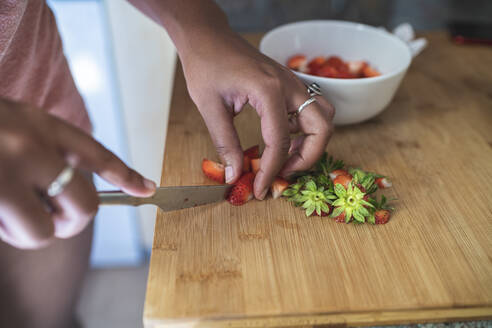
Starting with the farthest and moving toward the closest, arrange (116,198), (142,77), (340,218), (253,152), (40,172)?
1. (142,77)
2. (253,152)
3. (340,218)
4. (116,198)
5. (40,172)

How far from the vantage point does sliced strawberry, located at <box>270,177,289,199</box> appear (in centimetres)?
77

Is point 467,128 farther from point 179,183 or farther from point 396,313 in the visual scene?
point 179,183

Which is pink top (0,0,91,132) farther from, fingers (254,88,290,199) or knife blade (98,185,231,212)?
fingers (254,88,290,199)

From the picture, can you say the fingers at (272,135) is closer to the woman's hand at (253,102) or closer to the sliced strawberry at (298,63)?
the woman's hand at (253,102)

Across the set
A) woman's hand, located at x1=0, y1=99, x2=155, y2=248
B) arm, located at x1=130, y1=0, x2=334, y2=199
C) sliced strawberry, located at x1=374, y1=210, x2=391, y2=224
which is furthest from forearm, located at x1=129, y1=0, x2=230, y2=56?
sliced strawberry, located at x1=374, y1=210, x2=391, y2=224

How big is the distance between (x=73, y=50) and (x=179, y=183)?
0.95 m

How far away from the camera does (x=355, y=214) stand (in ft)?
2.33

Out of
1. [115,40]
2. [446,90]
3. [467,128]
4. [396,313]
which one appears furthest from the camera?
[115,40]

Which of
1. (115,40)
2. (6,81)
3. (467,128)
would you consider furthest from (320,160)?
(115,40)

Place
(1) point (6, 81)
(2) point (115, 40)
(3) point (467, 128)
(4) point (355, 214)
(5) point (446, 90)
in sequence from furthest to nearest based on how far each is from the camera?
(2) point (115, 40), (5) point (446, 90), (3) point (467, 128), (1) point (6, 81), (4) point (355, 214)

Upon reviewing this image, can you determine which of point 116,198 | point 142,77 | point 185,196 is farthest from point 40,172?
point 142,77

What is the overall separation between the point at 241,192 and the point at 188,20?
1.17 ft

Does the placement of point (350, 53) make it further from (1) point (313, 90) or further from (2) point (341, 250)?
(2) point (341, 250)

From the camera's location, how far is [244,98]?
739mm
